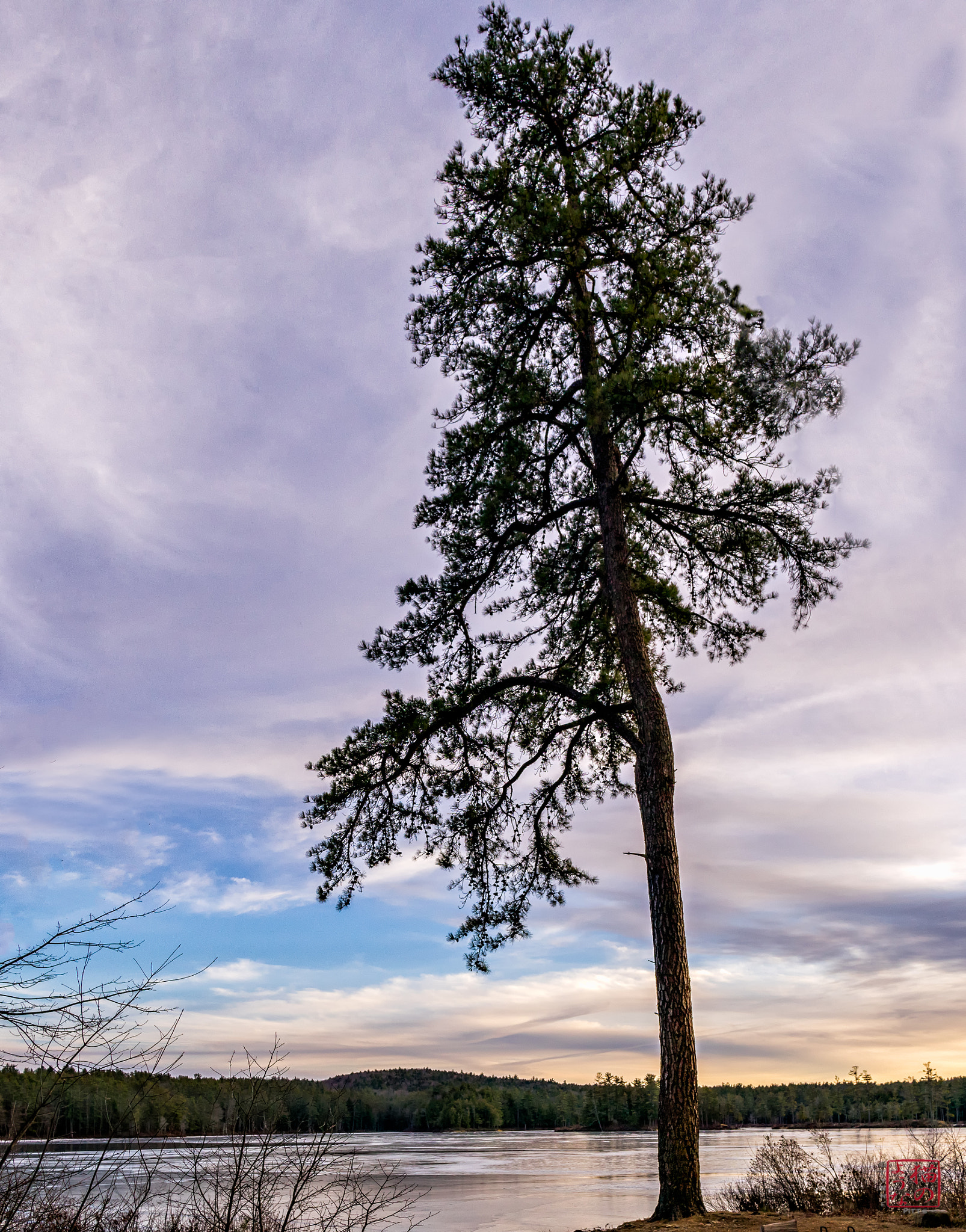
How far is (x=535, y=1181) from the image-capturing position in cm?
2753

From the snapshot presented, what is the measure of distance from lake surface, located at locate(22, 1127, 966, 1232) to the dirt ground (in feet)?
7.04

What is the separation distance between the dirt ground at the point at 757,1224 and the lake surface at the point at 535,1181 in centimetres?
215

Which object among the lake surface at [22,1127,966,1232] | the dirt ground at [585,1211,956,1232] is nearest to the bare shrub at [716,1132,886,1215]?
the dirt ground at [585,1211,956,1232]

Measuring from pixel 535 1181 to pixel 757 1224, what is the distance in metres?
23.5

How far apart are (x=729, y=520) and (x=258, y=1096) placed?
8.50 meters

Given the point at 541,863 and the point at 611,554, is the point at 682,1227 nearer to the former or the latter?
the point at 541,863

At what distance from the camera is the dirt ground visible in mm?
7195

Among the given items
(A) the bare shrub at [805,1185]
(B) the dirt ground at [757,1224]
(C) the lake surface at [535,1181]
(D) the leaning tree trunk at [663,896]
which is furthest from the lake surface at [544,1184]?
(B) the dirt ground at [757,1224]

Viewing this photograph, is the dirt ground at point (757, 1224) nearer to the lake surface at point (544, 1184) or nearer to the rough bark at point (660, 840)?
the rough bark at point (660, 840)

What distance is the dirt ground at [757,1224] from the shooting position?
7195 mm

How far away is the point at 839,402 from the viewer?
10.9 m
